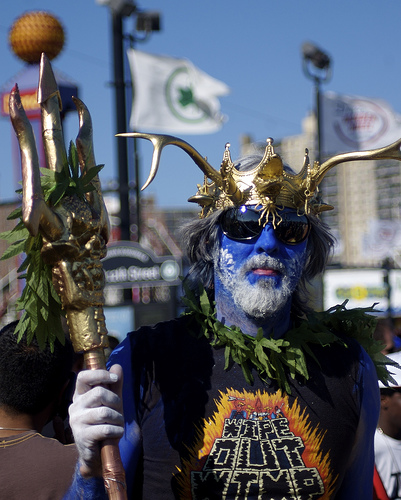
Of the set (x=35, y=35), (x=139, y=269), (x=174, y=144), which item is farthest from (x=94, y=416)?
(x=35, y=35)

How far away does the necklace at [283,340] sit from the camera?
2.40 m

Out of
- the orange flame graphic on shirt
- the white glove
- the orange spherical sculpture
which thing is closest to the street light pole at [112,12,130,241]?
the orange spherical sculpture

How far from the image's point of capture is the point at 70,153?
2033 mm

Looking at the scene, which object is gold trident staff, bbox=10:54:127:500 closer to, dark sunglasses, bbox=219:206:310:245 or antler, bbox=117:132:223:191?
antler, bbox=117:132:223:191

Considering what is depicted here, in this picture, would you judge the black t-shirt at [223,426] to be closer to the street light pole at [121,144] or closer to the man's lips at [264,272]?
the man's lips at [264,272]

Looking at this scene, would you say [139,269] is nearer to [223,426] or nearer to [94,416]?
[223,426]

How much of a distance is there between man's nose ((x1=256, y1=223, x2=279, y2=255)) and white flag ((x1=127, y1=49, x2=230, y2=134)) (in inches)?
287

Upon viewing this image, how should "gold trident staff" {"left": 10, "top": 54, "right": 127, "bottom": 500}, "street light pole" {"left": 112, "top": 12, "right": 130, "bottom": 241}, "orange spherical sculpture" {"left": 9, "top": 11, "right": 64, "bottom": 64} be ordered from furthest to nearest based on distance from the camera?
1. "orange spherical sculpture" {"left": 9, "top": 11, "right": 64, "bottom": 64}
2. "street light pole" {"left": 112, "top": 12, "right": 130, "bottom": 241}
3. "gold trident staff" {"left": 10, "top": 54, "right": 127, "bottom": 500}

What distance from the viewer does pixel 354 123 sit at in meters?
12.2

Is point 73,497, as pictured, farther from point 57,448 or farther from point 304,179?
point 304,179

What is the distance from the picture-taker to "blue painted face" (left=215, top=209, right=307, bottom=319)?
2.44m

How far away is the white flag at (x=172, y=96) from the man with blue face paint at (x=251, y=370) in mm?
7156

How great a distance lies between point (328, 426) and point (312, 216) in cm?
77

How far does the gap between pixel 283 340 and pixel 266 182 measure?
568mm
